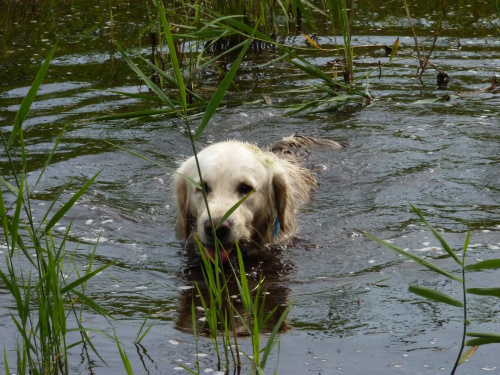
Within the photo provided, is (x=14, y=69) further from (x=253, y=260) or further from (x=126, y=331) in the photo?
(x=126, y=331)

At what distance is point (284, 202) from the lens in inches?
232

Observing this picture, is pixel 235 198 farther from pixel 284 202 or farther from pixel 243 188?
pixel 284 202

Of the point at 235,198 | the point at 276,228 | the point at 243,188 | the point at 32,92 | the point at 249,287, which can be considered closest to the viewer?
the point at 32,92

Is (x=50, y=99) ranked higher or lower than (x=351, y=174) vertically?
higher

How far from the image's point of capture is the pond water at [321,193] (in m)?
3.85

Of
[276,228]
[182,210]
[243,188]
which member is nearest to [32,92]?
[243,188]

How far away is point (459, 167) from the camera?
678 centimetres

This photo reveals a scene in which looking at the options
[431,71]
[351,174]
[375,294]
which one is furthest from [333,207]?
[431,71]

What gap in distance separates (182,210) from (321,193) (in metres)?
1.51

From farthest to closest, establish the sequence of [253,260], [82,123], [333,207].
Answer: [82,123]
[333,207]
[253,260]

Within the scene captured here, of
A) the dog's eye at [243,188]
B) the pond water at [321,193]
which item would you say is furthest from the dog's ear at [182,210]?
the dog's eye at [243,188]

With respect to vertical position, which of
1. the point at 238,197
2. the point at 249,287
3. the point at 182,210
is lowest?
the point at 249,287

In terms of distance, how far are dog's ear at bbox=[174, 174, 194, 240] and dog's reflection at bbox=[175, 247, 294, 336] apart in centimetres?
16

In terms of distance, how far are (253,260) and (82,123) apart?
3056 millimetres
